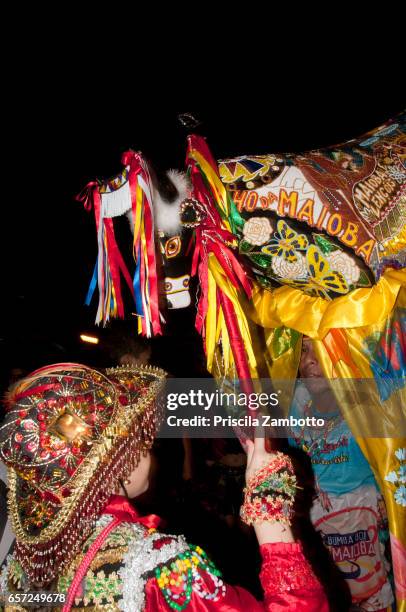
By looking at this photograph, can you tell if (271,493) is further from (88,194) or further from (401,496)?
(88,194)

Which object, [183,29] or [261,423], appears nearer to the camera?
[261,423]

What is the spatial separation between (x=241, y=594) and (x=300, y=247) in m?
1.04

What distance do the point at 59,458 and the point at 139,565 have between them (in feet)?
0.96

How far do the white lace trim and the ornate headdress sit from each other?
13 centimetres

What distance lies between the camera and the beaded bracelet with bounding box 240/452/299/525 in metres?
1.09

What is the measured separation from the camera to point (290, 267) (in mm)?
1726

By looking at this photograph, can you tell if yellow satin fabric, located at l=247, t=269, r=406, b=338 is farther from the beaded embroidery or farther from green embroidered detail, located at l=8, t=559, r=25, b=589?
green embroidered detail, located at l=8, t=559, r=25, b=589

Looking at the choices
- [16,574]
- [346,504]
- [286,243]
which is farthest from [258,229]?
[346,504]

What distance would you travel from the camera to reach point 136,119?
255 centimetres

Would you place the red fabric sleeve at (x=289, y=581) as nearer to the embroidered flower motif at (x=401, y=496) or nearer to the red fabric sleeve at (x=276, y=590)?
the red fabric sleeve at (x=276, y=590)

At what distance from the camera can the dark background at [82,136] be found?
106 inches

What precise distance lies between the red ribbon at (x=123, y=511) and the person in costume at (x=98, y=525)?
0.02 metres

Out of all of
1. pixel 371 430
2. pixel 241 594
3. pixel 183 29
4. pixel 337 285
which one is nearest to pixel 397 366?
pixel 371 430

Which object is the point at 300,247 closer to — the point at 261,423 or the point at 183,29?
the point at 261,423
